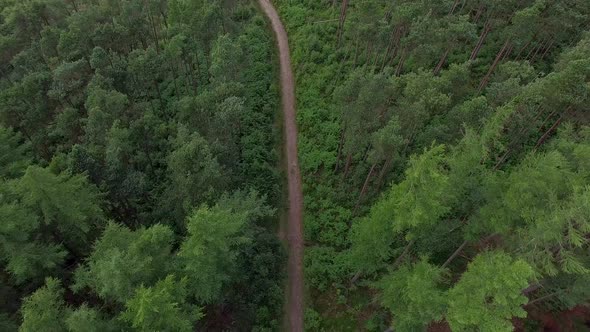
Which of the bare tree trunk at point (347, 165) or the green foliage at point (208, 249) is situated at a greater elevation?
the green foliage at point (208, 249)

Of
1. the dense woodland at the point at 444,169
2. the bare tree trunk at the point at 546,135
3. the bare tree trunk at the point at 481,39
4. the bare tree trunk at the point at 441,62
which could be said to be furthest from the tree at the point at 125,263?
the bare tree trunk at the point at 481,39

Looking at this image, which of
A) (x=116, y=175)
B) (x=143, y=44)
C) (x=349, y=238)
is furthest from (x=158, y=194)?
(x=143, y=44)

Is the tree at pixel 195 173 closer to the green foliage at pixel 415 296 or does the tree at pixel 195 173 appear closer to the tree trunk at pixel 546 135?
the green foliage at pixel 415 296

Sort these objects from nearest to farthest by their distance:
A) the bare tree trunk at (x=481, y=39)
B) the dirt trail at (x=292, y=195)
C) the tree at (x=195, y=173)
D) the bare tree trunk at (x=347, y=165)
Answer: the tree at (x=195, y=173)
the dirt trail at (x=292, y=195)
the bare tree trunk at (x=347, y=165)
the bare tree trunk at (x=481, y=39)

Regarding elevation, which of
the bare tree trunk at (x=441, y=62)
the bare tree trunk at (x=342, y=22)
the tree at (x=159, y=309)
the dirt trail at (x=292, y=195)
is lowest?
the dirt trail at (x=292, y=195)

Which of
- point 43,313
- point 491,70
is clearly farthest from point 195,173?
point 491,70

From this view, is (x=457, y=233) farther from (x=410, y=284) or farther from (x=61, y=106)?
(x=61, y=106)

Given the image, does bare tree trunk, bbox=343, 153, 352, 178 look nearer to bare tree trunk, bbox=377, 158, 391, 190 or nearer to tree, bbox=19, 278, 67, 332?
bare tree trunk, bbox=377, 158, 391, 190

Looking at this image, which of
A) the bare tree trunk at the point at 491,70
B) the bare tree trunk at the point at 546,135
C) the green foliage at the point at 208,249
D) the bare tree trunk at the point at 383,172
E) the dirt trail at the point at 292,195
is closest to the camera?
the green foliage at the point at 208,249

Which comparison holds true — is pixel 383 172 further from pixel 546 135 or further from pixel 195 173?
pixel 546 135
